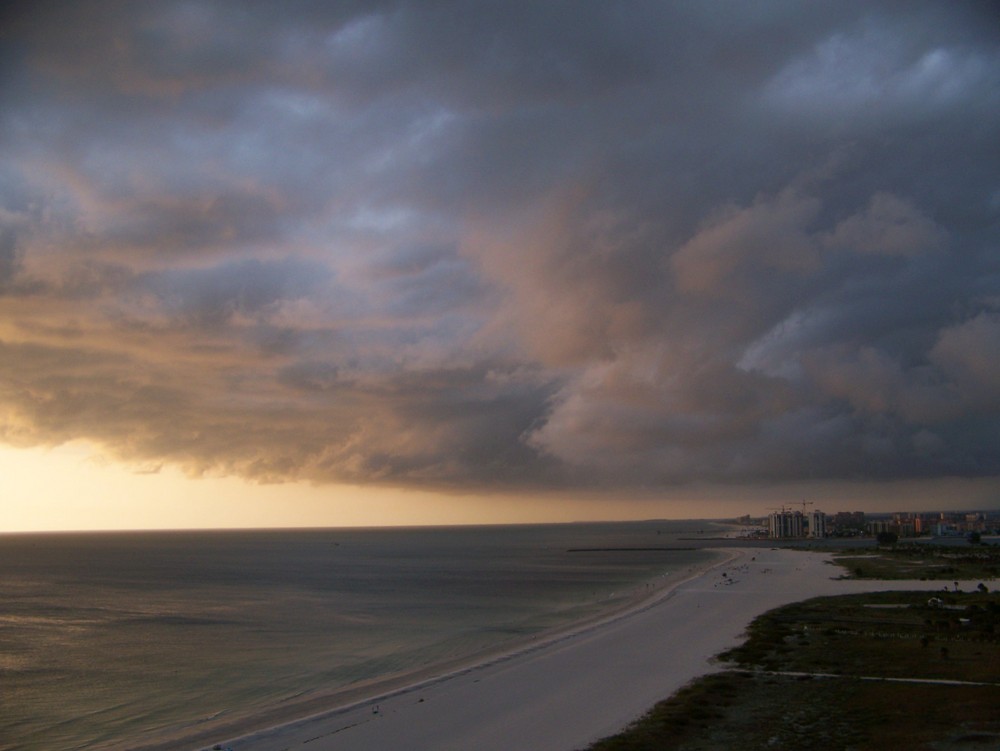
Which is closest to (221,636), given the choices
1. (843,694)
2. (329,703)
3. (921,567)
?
(329,703)

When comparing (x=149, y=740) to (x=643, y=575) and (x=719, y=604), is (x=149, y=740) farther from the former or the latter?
(x=643, y=575)

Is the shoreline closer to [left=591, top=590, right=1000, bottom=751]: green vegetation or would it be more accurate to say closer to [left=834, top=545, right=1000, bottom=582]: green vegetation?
[left=591, top=590, right=1000, bottom=751]: green vegetation

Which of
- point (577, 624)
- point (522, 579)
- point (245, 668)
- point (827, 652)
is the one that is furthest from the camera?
point (522, 579)

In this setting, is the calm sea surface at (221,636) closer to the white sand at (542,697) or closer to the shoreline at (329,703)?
the shoreline at (329,703)

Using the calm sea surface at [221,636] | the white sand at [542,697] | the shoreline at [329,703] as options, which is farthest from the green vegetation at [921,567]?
the shoreline at [329,703]

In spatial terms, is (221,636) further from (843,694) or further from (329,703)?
(843,694)

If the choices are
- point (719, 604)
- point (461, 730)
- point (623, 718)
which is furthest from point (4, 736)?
point (719, 604)
